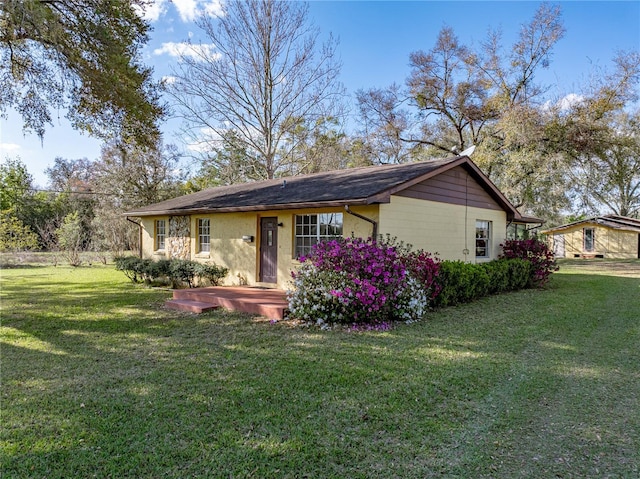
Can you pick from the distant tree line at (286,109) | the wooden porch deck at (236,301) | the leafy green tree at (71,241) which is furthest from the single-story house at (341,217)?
the leafy green tree at (71,241)

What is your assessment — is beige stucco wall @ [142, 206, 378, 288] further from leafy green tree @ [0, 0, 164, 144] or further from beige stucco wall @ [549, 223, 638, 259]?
beige stucco wall @ [549, 223, 638, 259]

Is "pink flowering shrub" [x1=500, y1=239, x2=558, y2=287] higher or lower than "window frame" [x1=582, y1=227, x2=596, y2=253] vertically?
lower

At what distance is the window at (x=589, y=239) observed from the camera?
28891 millimetres

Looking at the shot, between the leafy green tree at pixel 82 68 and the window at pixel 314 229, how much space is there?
430cm

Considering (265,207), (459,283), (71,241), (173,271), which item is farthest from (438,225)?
(71,241)

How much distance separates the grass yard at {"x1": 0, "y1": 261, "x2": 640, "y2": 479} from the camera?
2.80 metres

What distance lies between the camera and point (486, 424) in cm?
337

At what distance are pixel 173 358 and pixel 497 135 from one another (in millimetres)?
20740

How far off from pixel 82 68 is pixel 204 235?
6.04 m

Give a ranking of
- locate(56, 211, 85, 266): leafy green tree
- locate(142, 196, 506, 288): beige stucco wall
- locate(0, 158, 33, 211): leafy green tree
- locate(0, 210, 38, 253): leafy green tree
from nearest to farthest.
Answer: locate(142, 196, 506, 288): beige stucco wall < locate(0, 210, 38, 253): leafy green tree < locate(56, 211, 85, 266): leafy green tree < locate(0, 158, 33, 211): leafy green tree

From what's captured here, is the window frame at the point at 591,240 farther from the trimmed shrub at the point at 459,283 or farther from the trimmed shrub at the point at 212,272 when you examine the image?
the trimmed shrub at the point at 212,272

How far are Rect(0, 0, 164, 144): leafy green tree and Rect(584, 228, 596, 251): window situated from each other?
30.6 meters

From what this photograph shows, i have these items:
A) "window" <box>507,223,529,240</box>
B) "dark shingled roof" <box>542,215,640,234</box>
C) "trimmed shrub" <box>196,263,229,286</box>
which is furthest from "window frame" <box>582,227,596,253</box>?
"trimmed shrub" <box>196,263,229,286</box>

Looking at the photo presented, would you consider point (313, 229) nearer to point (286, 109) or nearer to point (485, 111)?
point (286, 109)
